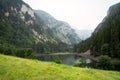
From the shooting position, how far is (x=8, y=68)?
24.6 metres

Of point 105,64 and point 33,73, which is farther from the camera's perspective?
point 105,64

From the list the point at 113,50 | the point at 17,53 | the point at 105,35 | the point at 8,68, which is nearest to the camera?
the point at 8,68

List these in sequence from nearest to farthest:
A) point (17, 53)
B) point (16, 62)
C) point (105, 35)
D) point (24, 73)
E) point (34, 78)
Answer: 1. point (34, 78)
2. point (24, 73)
3. point (16, 62)
4. point (17, 53)
5. point (105, 35)

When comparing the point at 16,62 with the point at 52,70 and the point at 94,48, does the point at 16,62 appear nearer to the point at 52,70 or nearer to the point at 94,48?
the point at 52,70

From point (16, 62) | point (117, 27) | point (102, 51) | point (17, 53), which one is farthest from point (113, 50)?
point (16, 62)

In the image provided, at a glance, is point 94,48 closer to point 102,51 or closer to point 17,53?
point 102,51

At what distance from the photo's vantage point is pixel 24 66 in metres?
25.5

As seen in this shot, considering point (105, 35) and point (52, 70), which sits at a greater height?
point (105, 35)

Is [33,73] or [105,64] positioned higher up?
[33,73]

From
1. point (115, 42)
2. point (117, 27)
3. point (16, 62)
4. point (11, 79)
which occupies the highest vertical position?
point (117, 27)

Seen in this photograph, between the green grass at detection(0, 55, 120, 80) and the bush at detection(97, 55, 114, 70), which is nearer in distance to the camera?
the green grass at detection(0, 55, 120, 80)

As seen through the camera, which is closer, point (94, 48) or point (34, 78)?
point (34, 78)

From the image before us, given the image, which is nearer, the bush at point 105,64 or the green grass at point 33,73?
the green grass at point 33,73

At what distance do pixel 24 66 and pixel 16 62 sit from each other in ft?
7.13
